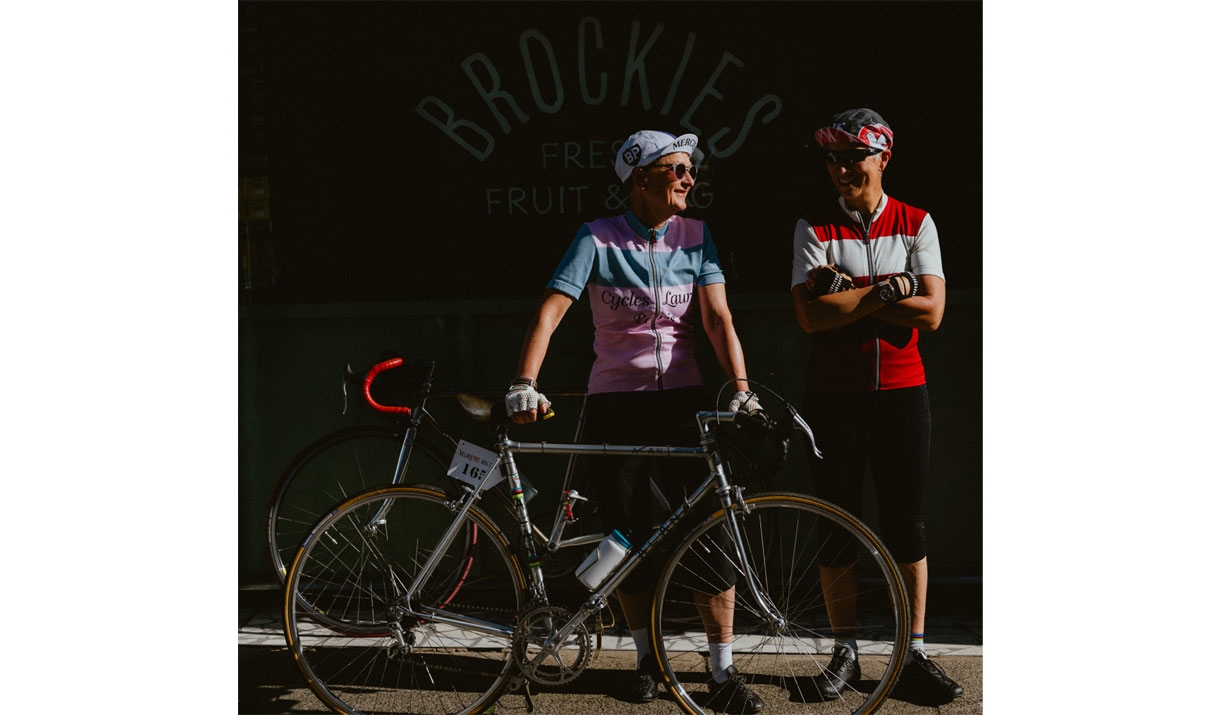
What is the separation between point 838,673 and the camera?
4.19 metres

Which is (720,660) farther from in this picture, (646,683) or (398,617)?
(398,617)

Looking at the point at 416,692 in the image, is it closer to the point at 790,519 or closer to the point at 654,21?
the point at 790,519

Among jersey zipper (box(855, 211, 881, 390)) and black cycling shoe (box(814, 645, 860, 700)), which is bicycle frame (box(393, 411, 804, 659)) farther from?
jersey zipper (box(855, 211, 881, 390))

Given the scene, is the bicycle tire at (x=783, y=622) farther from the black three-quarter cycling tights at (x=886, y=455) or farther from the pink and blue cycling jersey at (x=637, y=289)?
the pink and blue cycling jersey at (x=637, y=289)

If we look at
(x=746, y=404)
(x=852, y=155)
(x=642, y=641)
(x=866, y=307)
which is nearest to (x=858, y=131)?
(x=852, y=155)

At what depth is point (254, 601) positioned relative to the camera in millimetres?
5352

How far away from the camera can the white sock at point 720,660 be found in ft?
13.2

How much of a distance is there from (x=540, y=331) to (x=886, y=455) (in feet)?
4.85

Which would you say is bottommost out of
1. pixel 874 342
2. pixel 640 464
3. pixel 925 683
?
pixel 925 683

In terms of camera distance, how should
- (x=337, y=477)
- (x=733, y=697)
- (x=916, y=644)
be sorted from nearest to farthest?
1. (x=733, y=697)
2. (x=916, y=644)
3. (x=337, y=477)

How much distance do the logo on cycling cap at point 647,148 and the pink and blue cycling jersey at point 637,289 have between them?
0.20 metres

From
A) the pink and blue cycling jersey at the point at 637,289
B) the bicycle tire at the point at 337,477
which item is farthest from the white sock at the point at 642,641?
the bicycle tire at the point at 337,477

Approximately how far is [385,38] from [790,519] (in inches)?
122

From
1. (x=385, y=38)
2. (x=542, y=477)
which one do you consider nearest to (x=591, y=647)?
(x=542, y=477)
